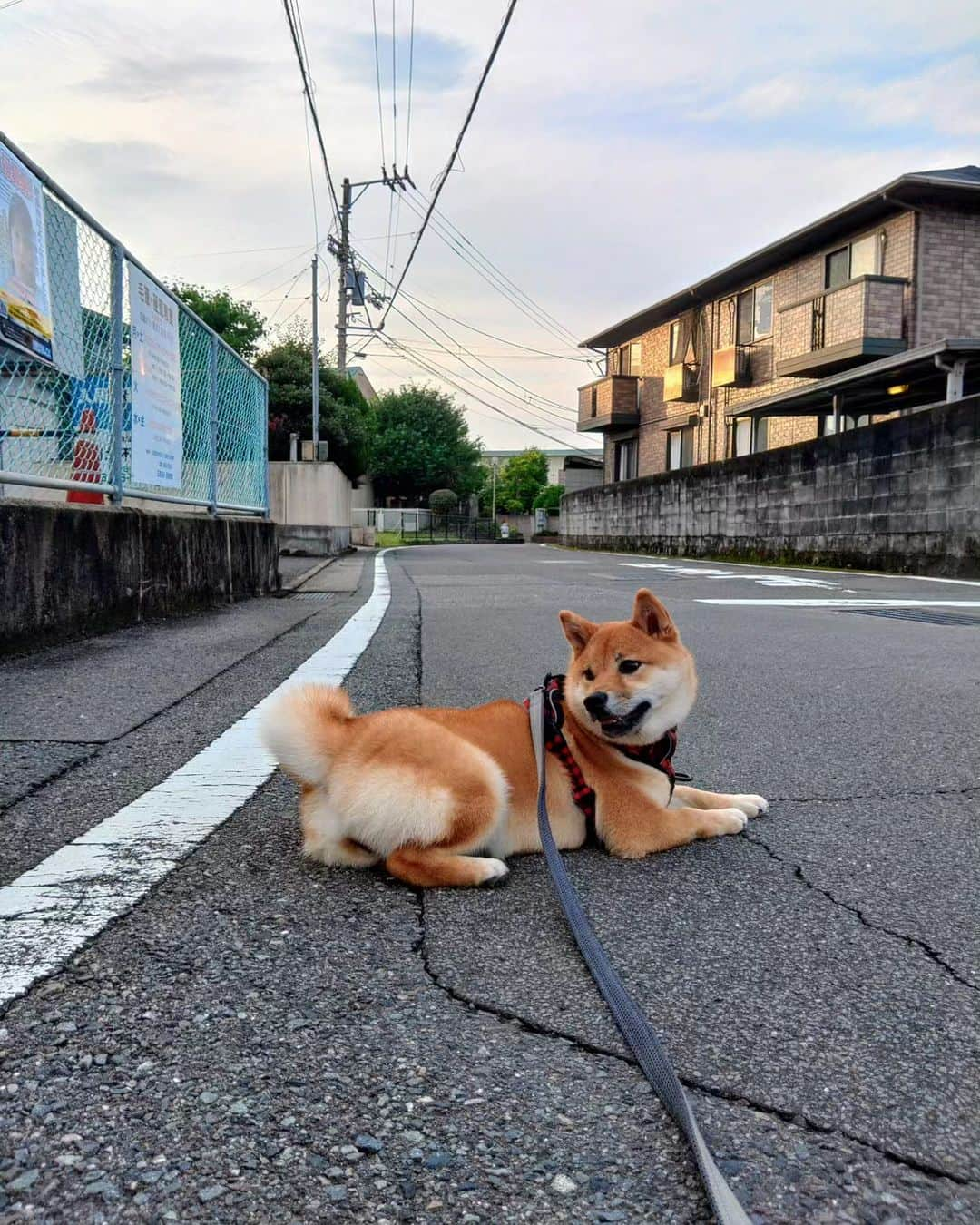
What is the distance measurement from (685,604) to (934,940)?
731 cm

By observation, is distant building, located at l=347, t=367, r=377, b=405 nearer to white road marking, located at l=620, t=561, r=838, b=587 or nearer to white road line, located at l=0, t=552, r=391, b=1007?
white road marking, located at l=620, t=561, r=838, b=587

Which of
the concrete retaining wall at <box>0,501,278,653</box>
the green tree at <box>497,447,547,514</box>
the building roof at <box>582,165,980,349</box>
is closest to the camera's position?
the concrete retaining wall at <box>0,501,278,653</box>

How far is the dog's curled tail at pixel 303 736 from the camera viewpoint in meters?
2.25

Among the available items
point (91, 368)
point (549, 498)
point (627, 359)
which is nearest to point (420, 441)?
point (549, 498)

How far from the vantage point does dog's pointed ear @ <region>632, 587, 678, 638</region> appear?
261 cm

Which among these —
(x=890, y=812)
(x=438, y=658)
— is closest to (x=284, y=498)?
(x=438, y=658)

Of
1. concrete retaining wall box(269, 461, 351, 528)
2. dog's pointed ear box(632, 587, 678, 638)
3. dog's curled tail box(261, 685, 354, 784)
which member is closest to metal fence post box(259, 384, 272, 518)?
dog's pointed ear box(632, 587, 678, 638)

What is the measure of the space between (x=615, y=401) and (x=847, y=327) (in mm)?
12951

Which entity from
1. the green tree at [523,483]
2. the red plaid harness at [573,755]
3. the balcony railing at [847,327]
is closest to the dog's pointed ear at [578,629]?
the red plaid harness at [573,755]

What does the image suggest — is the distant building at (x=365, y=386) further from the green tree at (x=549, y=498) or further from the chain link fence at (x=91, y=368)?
the chain link fence at (x=91, y=368)

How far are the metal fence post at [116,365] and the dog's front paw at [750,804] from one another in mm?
5046

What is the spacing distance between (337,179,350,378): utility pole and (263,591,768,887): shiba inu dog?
33.7 m

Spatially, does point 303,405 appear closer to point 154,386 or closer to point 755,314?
point 755,314

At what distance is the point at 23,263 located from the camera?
4.98 m
